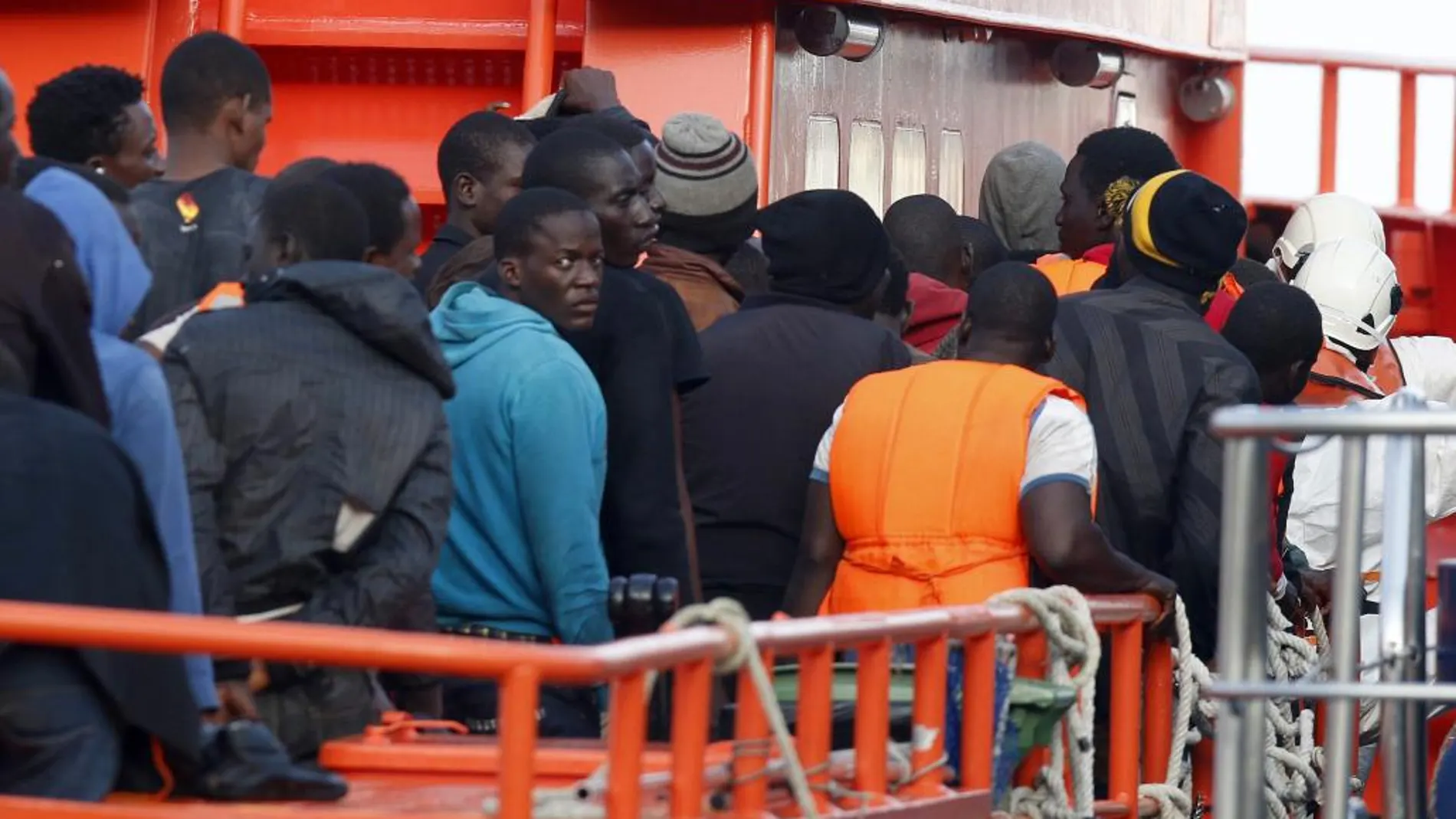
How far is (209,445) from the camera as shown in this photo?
524 cm

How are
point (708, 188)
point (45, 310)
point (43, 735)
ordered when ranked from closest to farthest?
1. point (43, 735)
2. point (45, 310)
3. point (708, 188)

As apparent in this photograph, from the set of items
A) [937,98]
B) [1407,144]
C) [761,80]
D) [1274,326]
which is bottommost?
[1274,326]

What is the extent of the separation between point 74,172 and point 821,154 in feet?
16.7

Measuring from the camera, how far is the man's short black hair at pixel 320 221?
5645 mm

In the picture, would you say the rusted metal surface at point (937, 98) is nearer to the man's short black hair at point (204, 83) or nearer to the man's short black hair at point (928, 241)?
the man's short black hair at point (928, 241)

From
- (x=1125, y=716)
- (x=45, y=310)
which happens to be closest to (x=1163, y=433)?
(x=1125, y=716)

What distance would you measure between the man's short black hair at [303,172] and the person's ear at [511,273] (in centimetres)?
43

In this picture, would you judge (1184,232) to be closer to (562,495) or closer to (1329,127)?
(562,495)

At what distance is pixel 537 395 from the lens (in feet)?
19.6

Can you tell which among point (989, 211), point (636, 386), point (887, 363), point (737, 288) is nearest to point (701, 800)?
point (636, 386)

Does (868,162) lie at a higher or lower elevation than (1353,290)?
higher

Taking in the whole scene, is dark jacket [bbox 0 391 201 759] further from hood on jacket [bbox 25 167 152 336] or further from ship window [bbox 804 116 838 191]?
ship window [bbox 804 116 838 191]

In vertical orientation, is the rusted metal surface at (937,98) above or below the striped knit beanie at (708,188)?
above

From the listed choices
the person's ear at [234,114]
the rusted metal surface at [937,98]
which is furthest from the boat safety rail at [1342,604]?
the rusted metal surface at [937,98]
